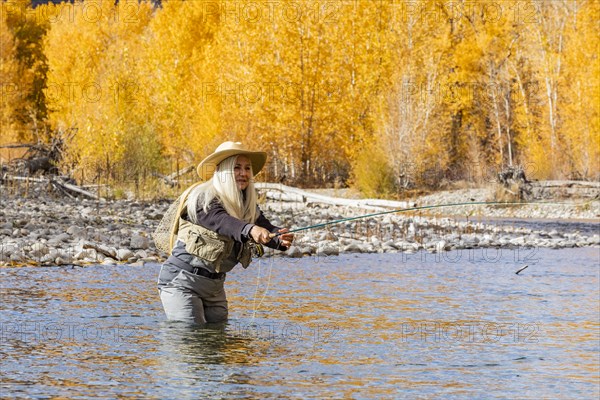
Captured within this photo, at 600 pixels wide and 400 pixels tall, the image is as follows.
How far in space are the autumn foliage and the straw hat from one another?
16861 mm

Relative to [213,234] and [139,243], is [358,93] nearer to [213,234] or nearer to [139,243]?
[139,243]

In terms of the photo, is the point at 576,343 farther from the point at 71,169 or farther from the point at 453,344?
the point at 71,169

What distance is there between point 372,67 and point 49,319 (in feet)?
80.5

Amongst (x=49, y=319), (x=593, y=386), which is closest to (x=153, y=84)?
(x=49, y=319)

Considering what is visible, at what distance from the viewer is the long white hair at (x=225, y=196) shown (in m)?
6.58

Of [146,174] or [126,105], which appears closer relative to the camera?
[146,174]

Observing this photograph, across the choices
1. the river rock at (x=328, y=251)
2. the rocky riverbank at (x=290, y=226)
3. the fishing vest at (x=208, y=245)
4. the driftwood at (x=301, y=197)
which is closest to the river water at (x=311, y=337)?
the fishing vest at (x=208, y=245)

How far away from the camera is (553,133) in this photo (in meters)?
32.3

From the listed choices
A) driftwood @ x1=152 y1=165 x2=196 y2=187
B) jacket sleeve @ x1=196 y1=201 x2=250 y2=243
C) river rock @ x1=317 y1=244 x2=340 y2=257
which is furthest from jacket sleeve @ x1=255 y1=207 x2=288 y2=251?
driftwood @ x1=152 y1=165 x2=196 y2=187

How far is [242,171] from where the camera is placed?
262 inches

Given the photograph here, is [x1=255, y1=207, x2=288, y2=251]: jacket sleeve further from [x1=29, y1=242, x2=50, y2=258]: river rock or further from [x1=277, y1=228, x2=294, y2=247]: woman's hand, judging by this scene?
[x1=29, y1=242, x2=50, y2=258]: river rock

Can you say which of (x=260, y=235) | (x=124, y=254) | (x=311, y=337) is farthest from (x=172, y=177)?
(x=260, y=235)

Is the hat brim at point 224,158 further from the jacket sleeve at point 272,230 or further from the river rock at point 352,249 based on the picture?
the river rock at point 352,249

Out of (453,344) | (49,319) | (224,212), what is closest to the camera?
(224,212)
